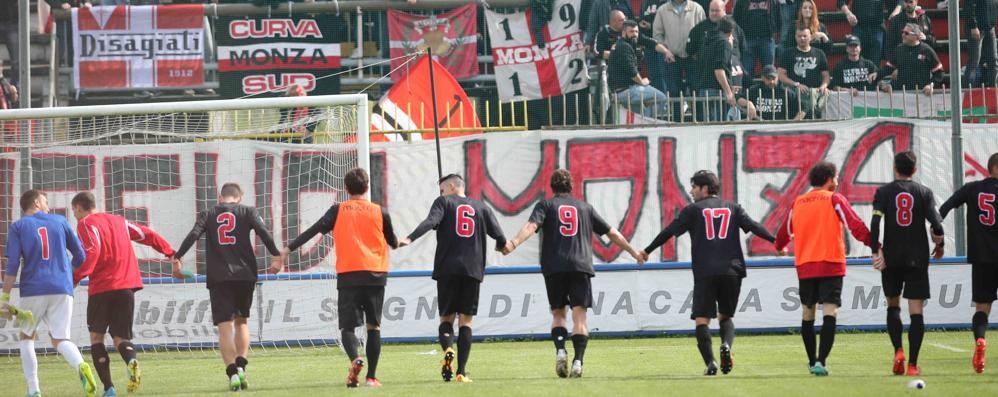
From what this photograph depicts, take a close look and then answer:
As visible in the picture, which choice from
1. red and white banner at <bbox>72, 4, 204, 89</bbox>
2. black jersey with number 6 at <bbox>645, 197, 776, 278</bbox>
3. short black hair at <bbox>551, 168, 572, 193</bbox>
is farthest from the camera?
red and white banner at <bbox>72, 4, 204, 89</bbox>

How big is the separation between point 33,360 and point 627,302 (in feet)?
26.5

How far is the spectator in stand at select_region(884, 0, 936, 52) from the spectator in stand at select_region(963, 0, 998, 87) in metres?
0.66

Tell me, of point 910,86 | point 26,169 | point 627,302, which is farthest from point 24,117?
point 910,86

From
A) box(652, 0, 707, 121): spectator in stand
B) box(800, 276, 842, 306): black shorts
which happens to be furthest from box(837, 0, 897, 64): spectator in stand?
box(800, 276, 842, 306): black shorts

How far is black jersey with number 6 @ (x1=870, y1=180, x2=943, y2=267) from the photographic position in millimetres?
10828

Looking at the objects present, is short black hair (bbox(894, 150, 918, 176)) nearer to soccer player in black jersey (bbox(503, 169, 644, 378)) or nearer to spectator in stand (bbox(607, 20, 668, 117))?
soccer player in black jersey (bbox(503, 169, 644, 378))

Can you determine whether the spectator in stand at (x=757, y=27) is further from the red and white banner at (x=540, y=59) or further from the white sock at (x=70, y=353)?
the white sock at (x=70, y=353)

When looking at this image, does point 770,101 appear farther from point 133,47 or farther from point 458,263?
point 133,47

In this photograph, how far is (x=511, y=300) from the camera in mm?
16141

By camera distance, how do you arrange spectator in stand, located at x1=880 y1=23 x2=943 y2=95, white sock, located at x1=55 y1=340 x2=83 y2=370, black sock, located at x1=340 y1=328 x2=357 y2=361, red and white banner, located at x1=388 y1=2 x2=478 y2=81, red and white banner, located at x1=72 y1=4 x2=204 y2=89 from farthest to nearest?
red and white banner, located at x1=388 y1=2 x2=478 y2=81 → red and white banner, located at x1=72 y1=4 x2=204 y2=89 → spectator in stand, located at x1=880 y1=23 x2=943 y2=95 → black sock, located at x1=340 y1=328 x2=357 y2=361 → white sock, located at x1=55 y1=340 x2=83 y2=370

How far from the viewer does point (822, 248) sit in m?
10.7

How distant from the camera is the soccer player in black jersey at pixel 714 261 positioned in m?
10.9

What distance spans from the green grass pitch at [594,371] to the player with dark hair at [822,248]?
44cm

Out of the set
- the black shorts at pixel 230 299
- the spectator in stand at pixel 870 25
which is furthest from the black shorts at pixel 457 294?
the spectator in stand at pixel 870 25
